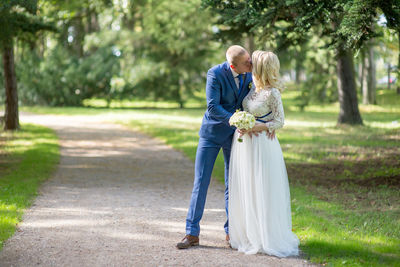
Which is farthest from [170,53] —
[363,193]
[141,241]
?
[141,241]

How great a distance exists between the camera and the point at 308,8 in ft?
24.8

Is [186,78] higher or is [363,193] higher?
[186,78]

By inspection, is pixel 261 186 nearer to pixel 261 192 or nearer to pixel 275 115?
pixel 261 192

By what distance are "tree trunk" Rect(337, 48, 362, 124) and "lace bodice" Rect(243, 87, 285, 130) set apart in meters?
12.8

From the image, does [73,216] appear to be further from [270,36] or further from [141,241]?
[270,36]

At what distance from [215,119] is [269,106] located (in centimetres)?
58

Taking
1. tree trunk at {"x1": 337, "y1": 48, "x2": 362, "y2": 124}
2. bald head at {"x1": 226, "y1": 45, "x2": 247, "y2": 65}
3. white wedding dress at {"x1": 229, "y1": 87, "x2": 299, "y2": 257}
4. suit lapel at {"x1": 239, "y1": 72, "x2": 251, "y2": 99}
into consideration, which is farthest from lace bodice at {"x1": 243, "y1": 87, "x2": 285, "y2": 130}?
tree trunk at {"x1": 337, "y1": 48, "x2": 362, "y2": 124}

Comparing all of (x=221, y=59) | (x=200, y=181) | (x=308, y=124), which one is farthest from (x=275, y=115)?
(x=221, y=59)

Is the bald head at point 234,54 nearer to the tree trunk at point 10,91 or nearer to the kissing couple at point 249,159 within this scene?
the kissing couple at point 249,159

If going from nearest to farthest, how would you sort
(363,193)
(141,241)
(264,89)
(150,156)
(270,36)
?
(264,89), (141,241), (363,193), (270,36), (150,156)

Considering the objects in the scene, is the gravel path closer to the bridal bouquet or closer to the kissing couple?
the kissing couple

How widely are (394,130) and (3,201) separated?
13344 millimetres

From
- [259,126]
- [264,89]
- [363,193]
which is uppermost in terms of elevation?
[264,89]

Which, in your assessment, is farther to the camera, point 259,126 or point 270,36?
point 270,36
